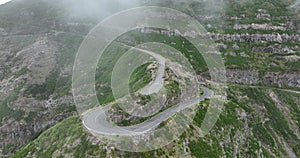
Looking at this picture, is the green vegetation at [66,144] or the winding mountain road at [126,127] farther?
the winding mountain road at [126,127]

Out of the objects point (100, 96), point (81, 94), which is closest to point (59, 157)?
point (100, 96)

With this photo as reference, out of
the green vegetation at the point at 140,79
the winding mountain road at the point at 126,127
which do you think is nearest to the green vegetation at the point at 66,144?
the winding mountain road at the point at 126,127

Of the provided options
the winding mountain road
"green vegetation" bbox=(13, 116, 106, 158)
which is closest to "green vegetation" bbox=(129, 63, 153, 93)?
the winding mountain road

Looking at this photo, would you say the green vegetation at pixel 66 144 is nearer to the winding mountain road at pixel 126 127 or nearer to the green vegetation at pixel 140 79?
the winding mountain road at pixel 126 127

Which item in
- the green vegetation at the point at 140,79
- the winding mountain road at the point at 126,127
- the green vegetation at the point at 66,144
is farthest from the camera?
the green vegetation at the point at 140,79

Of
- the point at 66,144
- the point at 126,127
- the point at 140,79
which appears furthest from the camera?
the point at 140,79

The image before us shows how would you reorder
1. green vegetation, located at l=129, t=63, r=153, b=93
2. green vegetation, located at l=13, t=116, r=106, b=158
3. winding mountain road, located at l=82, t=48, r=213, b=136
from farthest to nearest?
green vegetation, located at l=129, t=63, r=153, b=93, winding mountain road, located at l=82, t=48, r=213, b=136, green vegetation, located at l=13, t=116, r=106, b=158

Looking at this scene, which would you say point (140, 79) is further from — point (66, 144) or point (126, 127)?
point (66, 144)

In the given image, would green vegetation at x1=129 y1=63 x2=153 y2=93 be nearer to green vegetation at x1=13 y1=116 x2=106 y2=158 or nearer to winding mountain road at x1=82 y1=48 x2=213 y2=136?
winding mountain road at x1=82 y1=48 x2=213 y2=136

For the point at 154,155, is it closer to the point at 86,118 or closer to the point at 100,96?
the point at 86,118

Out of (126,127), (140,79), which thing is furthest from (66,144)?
(140,79)

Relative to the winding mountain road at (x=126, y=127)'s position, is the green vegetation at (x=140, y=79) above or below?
below
